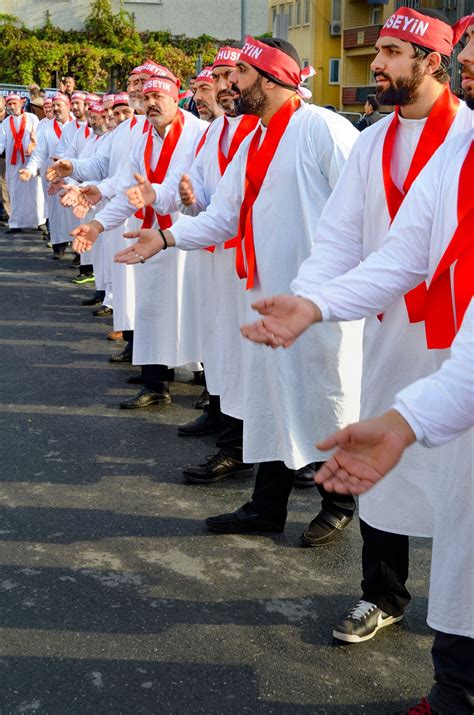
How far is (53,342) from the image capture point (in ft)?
30.7

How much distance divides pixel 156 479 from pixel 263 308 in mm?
2953

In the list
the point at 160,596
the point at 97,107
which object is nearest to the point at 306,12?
the point at 97,107

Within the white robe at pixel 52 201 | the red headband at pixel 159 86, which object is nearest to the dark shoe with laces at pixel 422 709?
the red headband at pixel 159 86

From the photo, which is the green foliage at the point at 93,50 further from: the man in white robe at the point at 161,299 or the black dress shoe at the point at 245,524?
the black dress shoe at the point at 245,524

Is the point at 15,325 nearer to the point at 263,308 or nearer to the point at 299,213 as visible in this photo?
the point at 299,213

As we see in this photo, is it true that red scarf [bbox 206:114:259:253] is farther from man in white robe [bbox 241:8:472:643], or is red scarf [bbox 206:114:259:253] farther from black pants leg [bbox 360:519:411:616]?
black pants leg [bbox 360:519:411:616]

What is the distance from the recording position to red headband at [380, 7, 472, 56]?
12.9 ft

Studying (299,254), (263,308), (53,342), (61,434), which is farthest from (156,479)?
(53,342)

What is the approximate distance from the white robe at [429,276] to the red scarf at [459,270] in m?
0.03

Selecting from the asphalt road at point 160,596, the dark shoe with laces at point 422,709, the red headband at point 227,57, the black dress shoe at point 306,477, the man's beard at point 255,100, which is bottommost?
the asphalt road at point 160,596

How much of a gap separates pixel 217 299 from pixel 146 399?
132 centimetres

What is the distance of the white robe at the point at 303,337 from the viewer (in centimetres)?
484

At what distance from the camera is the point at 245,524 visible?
4.97m

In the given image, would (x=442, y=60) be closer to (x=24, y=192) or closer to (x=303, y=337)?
(x=303, y=337)
